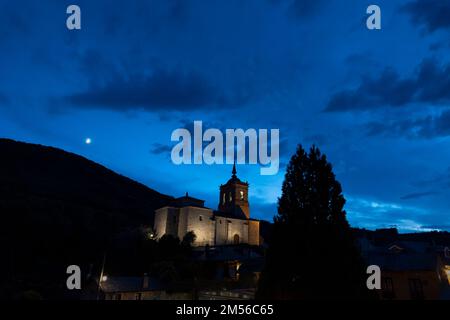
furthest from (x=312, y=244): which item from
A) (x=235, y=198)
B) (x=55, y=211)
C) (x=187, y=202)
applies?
(x=55, y=211)

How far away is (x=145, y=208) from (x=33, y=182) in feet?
151

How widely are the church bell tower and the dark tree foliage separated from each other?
178 ft

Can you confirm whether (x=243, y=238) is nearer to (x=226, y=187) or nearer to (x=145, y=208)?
(x=226, y=187)

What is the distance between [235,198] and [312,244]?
58.0 metres

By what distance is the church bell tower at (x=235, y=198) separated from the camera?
71.8m

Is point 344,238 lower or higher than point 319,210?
lower

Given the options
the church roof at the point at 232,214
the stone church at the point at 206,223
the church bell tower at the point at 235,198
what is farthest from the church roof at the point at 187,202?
the church bell tower at the point at 235,198

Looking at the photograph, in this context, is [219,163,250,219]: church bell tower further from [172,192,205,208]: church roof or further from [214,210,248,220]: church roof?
[172,192,205,208]: church roof

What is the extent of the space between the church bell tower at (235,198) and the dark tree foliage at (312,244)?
54.2m

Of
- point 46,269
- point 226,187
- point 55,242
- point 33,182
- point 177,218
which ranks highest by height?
point 33,182

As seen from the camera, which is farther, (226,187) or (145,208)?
(145,208)

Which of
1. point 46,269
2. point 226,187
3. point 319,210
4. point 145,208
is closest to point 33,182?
point 145,208

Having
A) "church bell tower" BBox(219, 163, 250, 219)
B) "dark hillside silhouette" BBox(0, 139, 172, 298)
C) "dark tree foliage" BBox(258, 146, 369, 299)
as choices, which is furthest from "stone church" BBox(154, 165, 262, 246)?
"dark tree foliage" BBox(258, 146, 369, 299)
